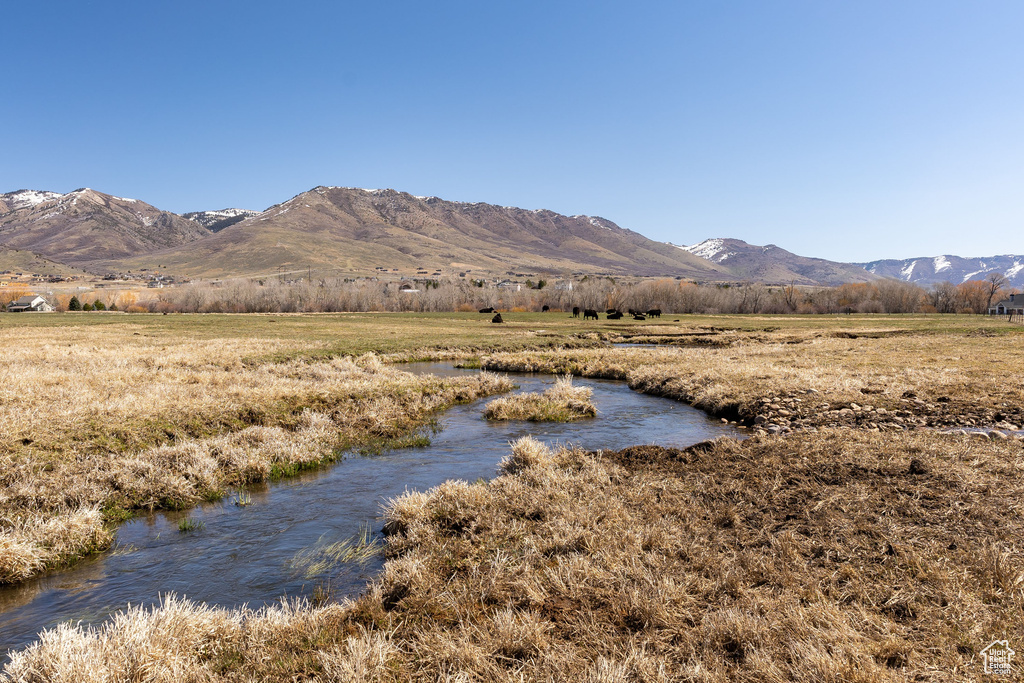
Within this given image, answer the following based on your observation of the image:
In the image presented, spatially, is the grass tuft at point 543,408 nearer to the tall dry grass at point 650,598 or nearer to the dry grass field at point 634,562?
the dry grass field at point 634,562

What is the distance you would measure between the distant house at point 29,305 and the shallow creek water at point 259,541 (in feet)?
485

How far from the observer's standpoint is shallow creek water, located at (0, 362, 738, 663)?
699 centimetres

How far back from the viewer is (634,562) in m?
6.80

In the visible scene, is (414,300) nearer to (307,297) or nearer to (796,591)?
(307,297)

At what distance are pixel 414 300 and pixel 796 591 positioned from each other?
136 meters

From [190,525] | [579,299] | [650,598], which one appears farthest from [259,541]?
[579,299]

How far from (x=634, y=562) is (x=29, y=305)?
162 metres

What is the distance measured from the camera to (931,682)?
4.45 meters

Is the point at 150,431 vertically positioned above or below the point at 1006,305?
below

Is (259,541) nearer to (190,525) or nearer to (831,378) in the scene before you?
(190,525)

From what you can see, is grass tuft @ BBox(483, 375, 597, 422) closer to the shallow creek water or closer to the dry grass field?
the shallow creek water

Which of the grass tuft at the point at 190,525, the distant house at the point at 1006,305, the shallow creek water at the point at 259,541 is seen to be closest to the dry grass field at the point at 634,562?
the shallow creek water at the point at 259,541

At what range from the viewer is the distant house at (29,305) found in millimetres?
119025

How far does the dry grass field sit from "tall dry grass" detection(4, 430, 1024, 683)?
0.03 metres
